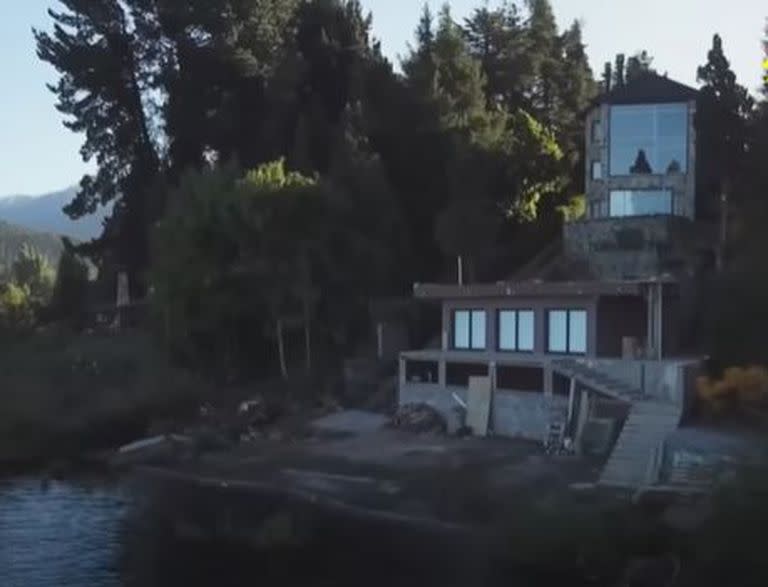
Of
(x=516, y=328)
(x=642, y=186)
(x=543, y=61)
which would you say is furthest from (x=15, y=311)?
(x=642, y=186)

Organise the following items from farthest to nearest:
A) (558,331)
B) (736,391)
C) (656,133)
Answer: (656,133), (558,331), (736,391)

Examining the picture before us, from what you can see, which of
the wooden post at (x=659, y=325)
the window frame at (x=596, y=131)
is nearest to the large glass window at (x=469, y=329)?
the wooden post at (x=659, y=325)

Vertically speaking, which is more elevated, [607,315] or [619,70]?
[619,70]

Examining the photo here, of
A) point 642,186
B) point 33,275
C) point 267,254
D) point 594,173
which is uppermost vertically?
point 594,173

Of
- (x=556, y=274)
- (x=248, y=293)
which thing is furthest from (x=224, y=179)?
(x=556, y=274)

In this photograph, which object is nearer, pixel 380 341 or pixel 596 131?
pixel 380 341

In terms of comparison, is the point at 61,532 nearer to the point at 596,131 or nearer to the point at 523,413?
the point at 523,413

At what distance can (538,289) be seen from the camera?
4103 centimetres

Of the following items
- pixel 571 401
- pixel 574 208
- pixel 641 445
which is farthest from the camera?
pixel 574 208

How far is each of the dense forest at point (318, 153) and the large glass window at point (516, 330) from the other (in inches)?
245

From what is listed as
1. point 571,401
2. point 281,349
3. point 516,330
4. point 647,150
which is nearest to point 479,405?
point 516,330

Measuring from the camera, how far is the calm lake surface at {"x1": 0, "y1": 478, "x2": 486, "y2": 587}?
28.0m

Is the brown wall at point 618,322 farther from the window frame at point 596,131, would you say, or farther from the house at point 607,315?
the window frame at point 596,131

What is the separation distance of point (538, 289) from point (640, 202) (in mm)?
8712
